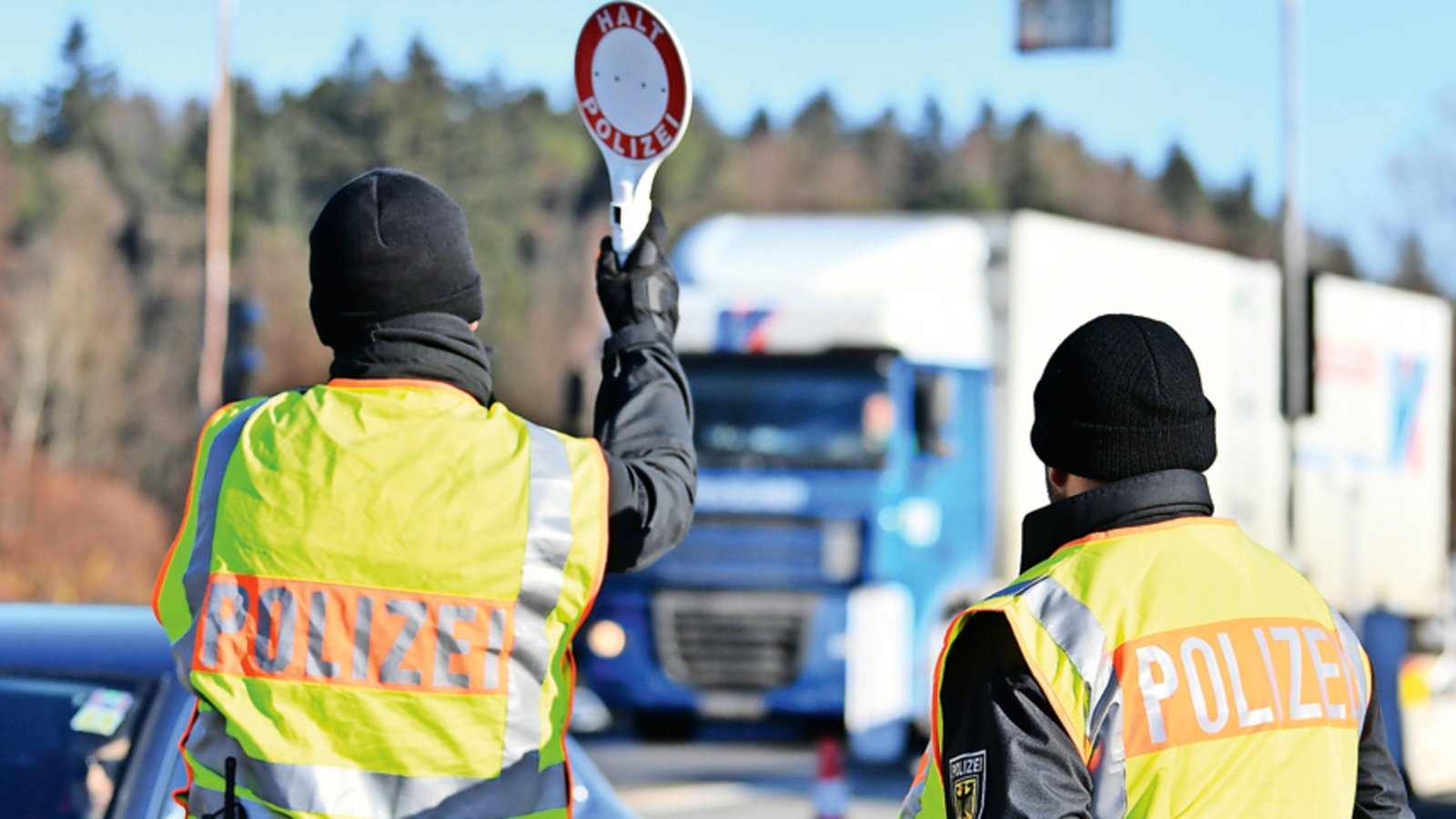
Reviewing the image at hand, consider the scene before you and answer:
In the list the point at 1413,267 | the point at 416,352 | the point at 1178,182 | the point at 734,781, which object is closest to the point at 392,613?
the point at 416,352

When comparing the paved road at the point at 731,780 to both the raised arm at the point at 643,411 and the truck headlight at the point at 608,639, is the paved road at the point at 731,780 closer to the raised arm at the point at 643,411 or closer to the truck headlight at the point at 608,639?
the truck headlight at the point at 608,639

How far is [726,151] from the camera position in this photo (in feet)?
227

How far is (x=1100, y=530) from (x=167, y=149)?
5334 centimetres

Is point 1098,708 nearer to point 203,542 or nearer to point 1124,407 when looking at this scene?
point 1124,407

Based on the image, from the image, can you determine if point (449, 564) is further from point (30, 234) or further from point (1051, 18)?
point (30, 234)

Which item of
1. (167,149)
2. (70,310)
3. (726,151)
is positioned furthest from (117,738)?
(726,151)

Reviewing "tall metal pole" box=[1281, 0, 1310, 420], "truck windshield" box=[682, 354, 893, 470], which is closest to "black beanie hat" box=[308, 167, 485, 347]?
"truck windshield" box=[682, 354, 893, 470]

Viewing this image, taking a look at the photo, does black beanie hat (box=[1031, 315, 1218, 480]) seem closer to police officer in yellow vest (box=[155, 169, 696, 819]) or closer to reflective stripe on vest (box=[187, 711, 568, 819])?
police officer in yellow vest (box=[155, 169, 696, 819])

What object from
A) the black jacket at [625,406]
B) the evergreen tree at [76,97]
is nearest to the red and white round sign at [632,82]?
the black jacket at [625,406]

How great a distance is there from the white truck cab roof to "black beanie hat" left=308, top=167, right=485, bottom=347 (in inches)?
Answer: 393

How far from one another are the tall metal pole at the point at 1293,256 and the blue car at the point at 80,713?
11665mm

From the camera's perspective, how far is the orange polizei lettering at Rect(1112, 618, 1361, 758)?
7.54 feet

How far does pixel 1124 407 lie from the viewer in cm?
243

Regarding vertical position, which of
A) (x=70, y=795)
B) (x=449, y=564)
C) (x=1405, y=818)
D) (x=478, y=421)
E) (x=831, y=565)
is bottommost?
(x=831, y=565)
